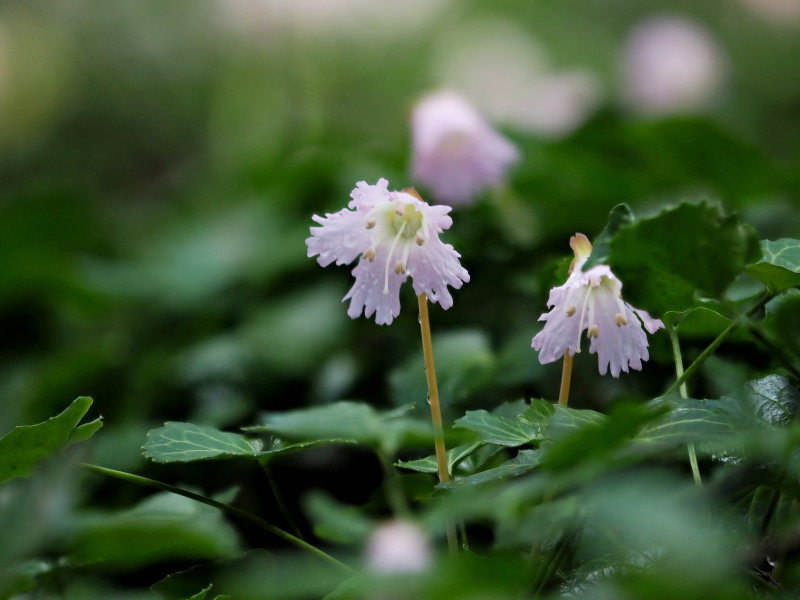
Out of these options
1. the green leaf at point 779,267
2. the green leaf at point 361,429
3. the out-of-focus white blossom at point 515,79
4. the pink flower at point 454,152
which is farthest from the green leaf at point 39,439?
the out-of-focus white blossom at point 515,79

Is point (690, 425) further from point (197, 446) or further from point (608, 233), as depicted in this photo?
point (197, 446)

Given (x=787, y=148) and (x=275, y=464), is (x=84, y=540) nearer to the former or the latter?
(x=275, y=464)

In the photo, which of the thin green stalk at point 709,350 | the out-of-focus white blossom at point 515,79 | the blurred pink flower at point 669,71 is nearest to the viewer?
the thin green stalk at point 709,350

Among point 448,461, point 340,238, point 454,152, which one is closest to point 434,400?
point 448,461

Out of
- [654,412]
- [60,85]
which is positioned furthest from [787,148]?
[60,85]

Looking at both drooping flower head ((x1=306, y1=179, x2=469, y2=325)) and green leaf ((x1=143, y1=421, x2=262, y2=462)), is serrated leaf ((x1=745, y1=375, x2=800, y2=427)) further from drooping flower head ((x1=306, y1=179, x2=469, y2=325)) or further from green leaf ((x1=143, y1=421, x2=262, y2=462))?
green leaf ((x1=143, y1=421, x2=262, y2=462))

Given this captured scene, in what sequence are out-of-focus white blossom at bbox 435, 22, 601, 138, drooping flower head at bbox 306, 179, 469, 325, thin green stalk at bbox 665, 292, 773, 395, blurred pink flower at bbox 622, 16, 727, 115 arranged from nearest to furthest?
thin green stalk at bbox 665, 292, 773, 395
drooping flower head at bbox 306, 179, 469, 325
out-of-focus white blossom at bbox 435, 22, 601, 138
blurred pink flower at bbox 622, 16, 727, 115

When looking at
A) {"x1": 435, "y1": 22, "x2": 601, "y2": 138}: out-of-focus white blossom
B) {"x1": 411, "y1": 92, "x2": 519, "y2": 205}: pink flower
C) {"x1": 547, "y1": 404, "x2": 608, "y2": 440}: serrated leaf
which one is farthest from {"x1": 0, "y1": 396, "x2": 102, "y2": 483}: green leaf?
{"x1": 435, "y1": 22, "x2": 601, "y2": 138}: out-of-focus white blossom

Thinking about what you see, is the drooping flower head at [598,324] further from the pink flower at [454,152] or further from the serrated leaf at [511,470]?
the pink flower at [454,152]
